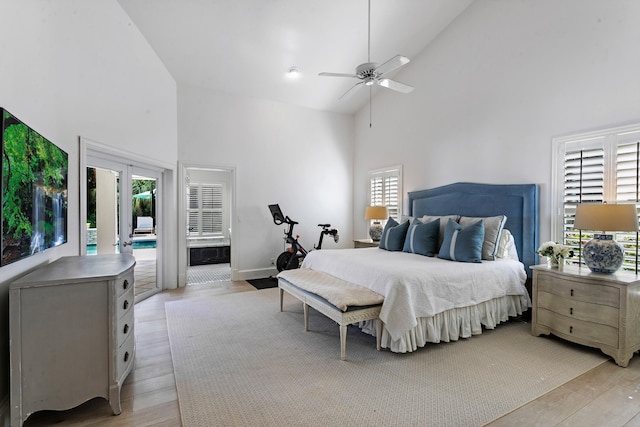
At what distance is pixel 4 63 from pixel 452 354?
12.5 ft

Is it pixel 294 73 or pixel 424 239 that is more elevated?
pixel 294 73

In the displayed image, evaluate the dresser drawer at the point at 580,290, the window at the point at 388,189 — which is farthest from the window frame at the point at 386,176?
the dresser drawer at the point at 580,290

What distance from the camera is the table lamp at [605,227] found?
2.76m

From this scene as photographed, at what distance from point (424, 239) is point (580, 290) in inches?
63.3

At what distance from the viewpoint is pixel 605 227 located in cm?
283

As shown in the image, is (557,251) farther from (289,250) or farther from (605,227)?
(289,250)

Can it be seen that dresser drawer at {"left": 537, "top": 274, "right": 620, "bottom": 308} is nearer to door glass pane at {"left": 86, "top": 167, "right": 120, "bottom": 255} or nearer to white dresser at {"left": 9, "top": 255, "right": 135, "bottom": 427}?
white dresser at {"left": 9, "top": 255, "right": 135, "bottom": 427}

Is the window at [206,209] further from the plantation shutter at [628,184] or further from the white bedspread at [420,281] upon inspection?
the plantation shutter at [628,184]

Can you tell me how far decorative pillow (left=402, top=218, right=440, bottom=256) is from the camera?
416cm

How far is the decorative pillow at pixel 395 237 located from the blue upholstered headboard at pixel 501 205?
740 millimetres

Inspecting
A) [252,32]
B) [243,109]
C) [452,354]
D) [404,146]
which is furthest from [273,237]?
[452,354]

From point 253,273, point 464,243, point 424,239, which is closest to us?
point 464,243

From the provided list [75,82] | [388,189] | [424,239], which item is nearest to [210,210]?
[388,189]

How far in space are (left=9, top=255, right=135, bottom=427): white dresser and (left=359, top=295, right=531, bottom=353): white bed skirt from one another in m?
2.15
